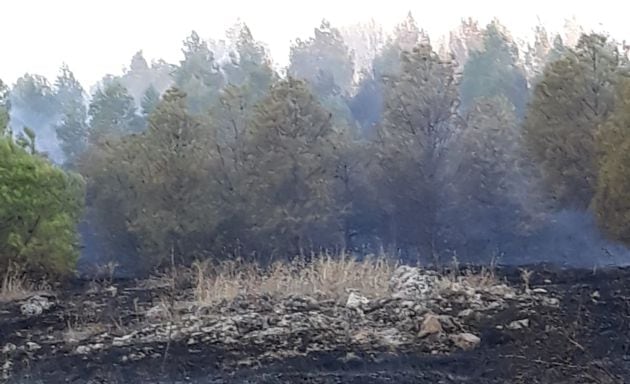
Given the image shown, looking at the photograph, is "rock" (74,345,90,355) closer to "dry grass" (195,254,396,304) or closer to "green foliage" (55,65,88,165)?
"dry grass" (195,254,396,304)

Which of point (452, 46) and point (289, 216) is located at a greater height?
point (452, 46)

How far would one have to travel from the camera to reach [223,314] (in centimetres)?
838

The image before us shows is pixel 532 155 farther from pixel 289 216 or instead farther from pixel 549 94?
pixel 289 216

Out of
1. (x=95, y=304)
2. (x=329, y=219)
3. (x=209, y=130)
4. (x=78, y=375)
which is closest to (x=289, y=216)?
(x=329, y=219)

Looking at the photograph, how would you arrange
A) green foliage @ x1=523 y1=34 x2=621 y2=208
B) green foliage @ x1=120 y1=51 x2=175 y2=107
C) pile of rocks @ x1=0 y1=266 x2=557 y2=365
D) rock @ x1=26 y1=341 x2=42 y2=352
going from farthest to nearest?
green foliage @ x1=120 y1=51 x2=175 y2=107 → green foliage @ x1=523 y1=34 x2=621 y2=208 → rock @ x1=26 y1=341 x2=42 y2=352 → pile of rocks @ x1=0 y1=266 x2=557 y2=365

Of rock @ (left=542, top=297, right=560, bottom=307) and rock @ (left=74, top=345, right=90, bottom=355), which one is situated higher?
rock @ (left=542, top=297, right=560, bottom=307)

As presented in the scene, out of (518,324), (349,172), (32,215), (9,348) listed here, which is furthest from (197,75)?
(518,324)

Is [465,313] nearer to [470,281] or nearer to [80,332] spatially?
[470,281]

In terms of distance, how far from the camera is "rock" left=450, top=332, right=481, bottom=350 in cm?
643

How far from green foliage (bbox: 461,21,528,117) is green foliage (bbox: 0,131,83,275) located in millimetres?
13656

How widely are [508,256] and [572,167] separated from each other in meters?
3.91

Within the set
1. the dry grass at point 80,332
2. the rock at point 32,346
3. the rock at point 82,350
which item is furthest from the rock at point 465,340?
the rock at point 32,346

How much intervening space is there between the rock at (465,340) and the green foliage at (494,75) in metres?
18.2

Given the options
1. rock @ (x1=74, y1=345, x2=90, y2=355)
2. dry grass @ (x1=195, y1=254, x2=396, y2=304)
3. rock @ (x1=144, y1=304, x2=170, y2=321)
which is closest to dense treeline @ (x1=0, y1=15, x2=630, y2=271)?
dry grass @ (x1=195, y1=254, x2=396, y2=304)
